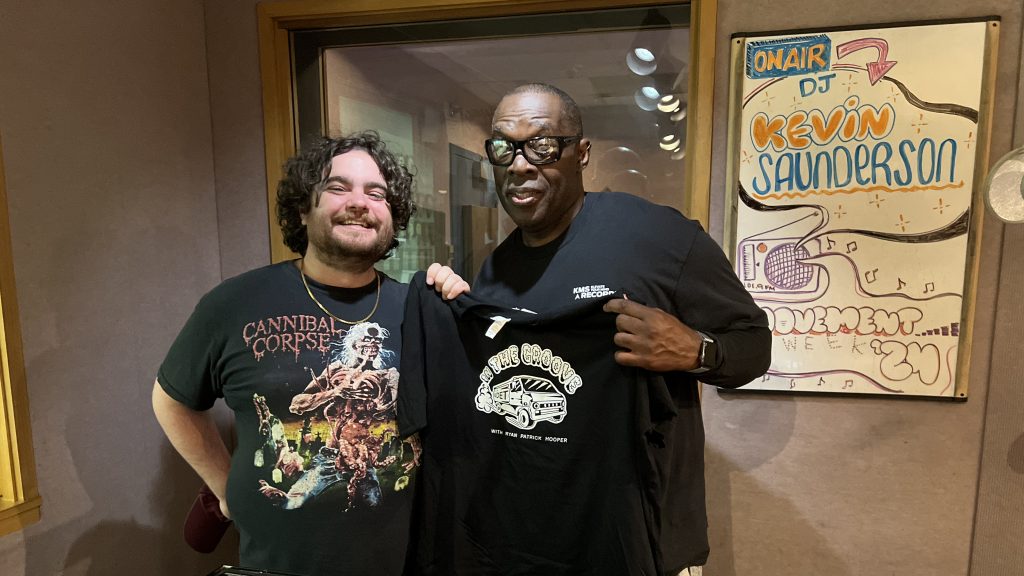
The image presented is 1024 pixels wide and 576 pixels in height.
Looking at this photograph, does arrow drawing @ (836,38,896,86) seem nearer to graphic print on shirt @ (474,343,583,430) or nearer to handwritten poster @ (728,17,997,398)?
handwritten poster @ (728,17,997,398)

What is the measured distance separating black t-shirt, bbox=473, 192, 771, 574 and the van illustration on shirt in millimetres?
159

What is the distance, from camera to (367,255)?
1185 millimetres

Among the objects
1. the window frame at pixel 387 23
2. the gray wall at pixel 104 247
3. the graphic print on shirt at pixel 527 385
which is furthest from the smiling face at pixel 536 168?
the gray wall at pixel 104 247

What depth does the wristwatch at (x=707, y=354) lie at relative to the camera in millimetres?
967

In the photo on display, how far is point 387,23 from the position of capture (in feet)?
5.90

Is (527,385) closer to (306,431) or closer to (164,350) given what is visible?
(306,431)

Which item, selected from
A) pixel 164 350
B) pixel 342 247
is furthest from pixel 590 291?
pixel 164 350

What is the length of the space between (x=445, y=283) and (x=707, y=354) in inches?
22.5

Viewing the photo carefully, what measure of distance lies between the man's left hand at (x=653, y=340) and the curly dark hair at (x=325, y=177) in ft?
2.02

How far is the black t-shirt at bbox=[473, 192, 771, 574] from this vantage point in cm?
102

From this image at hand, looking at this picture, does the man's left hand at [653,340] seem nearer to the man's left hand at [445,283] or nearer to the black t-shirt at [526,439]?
the black t-shirt at [526,439]

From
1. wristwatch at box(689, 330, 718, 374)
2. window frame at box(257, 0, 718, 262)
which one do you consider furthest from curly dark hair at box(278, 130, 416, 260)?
wristwatch at box(689, 330, 718, 374)

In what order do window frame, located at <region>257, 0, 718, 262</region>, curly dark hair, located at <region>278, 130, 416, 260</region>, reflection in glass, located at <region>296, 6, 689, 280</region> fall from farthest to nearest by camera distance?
1. reflection in glass, located at <region>296, 6, 689, 280</region>
2. window frame, located at <region>257, 0, 718, 262</region>
3. curly dark hair, located at <region>278, 130, 416, 260</region>

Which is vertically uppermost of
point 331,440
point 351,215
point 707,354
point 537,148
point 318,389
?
point 537,148
